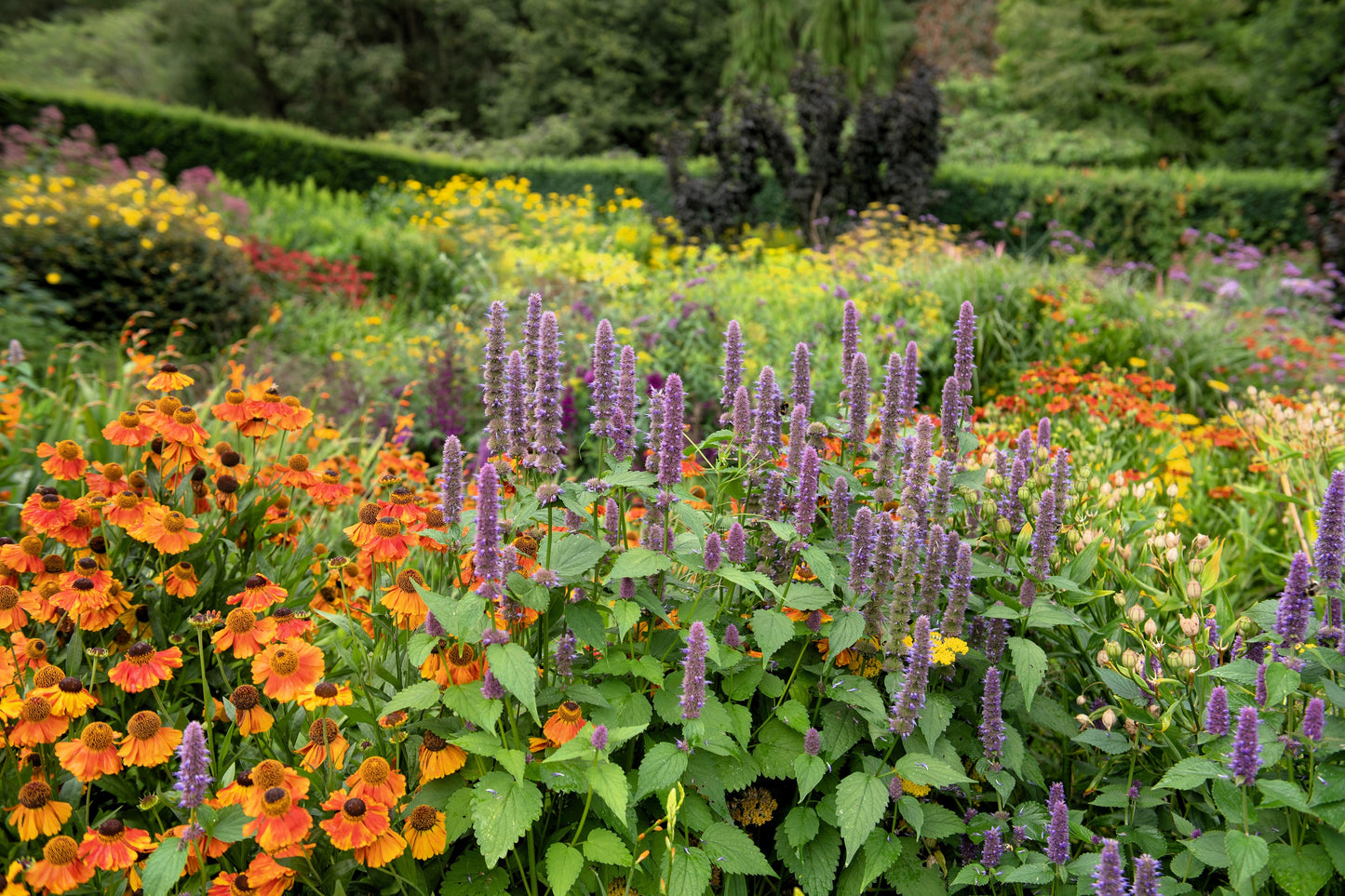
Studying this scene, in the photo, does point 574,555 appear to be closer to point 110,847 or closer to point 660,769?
point 660,769

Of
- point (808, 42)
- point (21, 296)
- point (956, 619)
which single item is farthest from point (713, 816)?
point (808, 42)

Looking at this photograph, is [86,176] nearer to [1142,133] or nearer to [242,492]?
[242,492]

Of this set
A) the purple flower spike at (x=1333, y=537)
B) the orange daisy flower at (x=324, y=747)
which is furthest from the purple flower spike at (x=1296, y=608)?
the orange daisy flower at (x=324, y=747)

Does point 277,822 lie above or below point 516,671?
below

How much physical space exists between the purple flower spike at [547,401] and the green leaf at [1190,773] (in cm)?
135

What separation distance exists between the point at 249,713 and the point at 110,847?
11.6 inches

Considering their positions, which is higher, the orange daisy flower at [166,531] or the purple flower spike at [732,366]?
the purple flower spike at [732,366]

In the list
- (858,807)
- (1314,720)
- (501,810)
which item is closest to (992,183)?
(1314,720)

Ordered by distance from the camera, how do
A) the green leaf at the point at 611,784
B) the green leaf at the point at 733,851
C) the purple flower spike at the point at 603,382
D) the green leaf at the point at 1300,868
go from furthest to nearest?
the purple flower spike at the point at 603,382
the green leaf at the point at 733,851
the green leaf at the point at 1300,868
the green leaf at the point at 611,784

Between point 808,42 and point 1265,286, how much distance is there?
10696 millimetres

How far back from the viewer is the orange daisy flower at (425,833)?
60.8 inches

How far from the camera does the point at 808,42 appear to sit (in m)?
16.5

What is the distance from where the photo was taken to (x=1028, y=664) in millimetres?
1723

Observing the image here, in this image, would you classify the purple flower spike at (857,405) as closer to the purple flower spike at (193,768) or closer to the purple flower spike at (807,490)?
the purple flower spike at (807,490)
